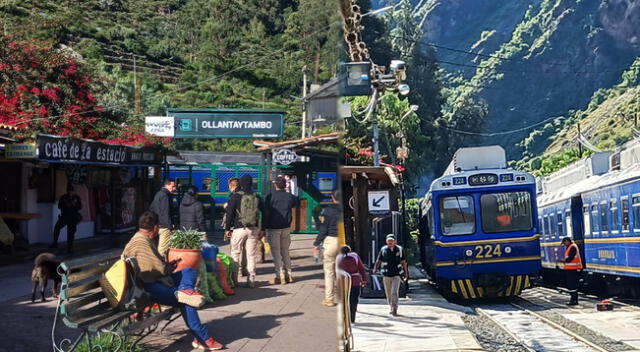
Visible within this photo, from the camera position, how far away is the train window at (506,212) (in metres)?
17.5

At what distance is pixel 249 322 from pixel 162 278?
46.9 inches

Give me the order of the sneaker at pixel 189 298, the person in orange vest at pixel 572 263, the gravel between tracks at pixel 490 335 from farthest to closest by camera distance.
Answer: the person in orange vest at pixel 572 263 < the gravel between tracks at pixel 490 335 < the sneaker at pixel 189 298

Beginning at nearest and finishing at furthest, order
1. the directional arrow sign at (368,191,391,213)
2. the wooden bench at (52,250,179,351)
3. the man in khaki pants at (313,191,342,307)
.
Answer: the man in khaki pants at (313,191,342,307) < the wooden bench at (52,250,179,351) < the directional arrow sign at (368,191,391,213)

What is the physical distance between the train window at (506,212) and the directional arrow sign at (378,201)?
3.95m

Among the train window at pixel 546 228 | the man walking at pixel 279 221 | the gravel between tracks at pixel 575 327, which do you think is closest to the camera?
the man walking at pixel 279 221

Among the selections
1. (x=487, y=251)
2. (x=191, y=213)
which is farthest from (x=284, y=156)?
(x=487, y=251)

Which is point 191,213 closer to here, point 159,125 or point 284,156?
point 159,125

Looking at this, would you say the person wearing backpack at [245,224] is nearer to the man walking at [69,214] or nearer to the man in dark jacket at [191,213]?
the man in dark jacket at [191,213]

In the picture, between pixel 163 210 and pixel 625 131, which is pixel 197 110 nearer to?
pixel 163 210

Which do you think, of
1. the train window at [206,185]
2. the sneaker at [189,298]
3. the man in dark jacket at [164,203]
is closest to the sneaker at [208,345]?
the sneaker at [189,298]

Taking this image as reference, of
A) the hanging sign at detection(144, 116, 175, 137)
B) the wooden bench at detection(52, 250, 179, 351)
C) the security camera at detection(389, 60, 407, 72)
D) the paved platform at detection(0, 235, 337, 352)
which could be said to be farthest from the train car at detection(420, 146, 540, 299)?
the hanging sign at detection(144, 116, 175, 137)

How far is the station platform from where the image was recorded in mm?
11094

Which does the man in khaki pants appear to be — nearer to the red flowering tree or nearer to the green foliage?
the red flowering tree

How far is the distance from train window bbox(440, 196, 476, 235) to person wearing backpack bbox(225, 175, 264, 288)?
8.83 metres
